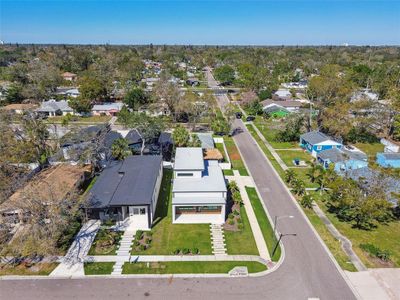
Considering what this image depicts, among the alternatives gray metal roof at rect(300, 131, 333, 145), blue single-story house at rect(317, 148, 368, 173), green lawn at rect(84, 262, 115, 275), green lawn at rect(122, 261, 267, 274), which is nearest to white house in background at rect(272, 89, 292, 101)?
gray metal roof at rect(300, 131, 333, 145)

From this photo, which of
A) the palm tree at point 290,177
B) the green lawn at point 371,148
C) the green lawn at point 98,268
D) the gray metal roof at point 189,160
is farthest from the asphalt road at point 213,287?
the green lawn at point 371,148

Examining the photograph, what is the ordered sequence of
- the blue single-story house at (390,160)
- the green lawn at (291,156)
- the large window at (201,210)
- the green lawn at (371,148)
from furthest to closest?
the green lawn at (371,148), the green lawn at (291,156), the blue single-story house at (390,160), the large window at (201,210)

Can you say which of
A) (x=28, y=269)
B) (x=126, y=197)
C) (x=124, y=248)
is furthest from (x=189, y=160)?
(x=28, y=269)

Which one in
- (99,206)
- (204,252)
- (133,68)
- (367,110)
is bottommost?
(204,252)

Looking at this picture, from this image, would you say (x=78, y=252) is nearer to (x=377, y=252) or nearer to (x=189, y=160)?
(x=189, y=160)

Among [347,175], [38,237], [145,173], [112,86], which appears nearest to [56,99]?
[112,86]

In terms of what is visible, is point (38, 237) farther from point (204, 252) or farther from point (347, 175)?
point (347, 175)

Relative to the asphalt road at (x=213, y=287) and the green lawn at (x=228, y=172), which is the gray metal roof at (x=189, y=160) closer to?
the green lawn at (x=228, y=172)
